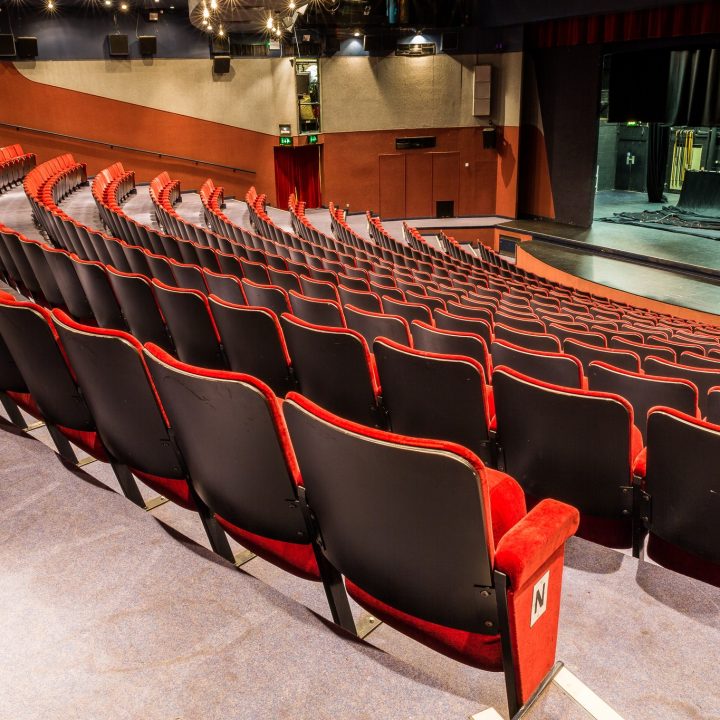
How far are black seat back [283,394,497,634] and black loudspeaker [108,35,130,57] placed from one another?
13.3 meters

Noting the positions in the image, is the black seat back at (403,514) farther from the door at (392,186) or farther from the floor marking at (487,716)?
the door at (392,186)

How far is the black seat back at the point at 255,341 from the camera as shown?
2.66 metres

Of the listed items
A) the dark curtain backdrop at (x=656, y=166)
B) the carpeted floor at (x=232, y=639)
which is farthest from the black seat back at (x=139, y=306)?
the dark curtain backdrop at (x=656, y=166)

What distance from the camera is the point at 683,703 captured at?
129cm

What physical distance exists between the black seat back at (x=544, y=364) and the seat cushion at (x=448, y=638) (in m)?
1.43

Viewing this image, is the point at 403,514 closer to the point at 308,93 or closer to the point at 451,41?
the point at 308,93

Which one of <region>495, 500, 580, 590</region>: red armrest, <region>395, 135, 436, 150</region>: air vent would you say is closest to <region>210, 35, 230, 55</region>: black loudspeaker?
<region>395, 135, 436, 150</region>: air vent

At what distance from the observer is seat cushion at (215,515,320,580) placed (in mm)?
1565

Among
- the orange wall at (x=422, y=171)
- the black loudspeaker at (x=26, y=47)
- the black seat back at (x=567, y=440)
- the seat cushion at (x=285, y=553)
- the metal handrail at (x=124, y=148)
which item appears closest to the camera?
the seat cushion at (x=285, y=553)

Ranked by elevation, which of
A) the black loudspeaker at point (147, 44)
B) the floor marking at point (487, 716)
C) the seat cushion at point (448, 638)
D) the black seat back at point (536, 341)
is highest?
the black loudspeaker at point (147, 44)

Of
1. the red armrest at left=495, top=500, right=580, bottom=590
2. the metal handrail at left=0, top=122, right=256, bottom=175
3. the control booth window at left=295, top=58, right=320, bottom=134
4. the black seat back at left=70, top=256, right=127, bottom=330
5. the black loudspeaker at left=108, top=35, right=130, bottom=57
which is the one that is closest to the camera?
the red armrest at left=495, top=500, right=580, bottom=590

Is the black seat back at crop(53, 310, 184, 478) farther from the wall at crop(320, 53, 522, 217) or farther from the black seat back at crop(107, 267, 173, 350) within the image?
the wall at crop(320, 53, 522, 217)

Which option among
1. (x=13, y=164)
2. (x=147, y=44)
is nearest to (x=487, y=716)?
(x=13, y=164)

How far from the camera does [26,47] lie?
12320 mm
